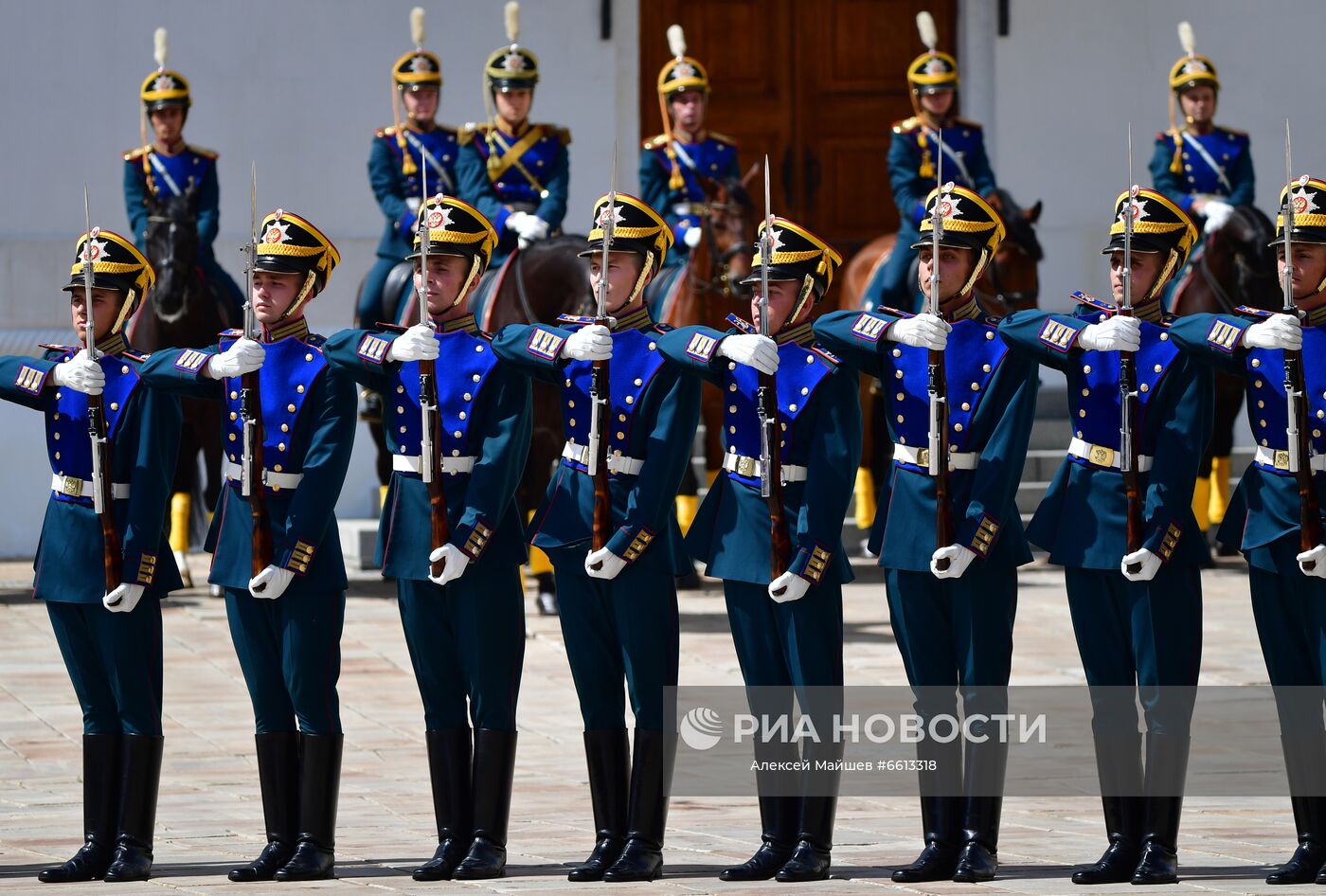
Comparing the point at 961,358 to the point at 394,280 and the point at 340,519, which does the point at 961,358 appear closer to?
the point at 394,280

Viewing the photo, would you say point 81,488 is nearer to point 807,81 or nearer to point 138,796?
point 138,796

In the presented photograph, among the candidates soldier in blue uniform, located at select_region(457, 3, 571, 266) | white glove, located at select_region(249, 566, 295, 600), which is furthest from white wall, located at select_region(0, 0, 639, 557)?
white glove, located at select_region(249, 566, 295, 600)

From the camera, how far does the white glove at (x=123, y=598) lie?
760 cm

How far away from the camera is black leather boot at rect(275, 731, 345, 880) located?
751cm

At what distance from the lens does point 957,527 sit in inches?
293

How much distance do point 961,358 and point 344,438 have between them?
1.76 meters

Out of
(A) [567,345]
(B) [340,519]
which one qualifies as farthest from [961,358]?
(B) [340,519]

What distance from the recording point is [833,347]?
24.9 ft

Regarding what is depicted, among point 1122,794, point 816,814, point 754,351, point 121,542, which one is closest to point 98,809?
point 121,542

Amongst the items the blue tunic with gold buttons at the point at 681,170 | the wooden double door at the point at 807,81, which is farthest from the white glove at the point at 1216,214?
the wooden double door at the point at 807,81

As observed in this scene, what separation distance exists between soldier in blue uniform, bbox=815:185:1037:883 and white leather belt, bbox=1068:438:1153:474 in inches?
6.2

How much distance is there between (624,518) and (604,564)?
0.17 m

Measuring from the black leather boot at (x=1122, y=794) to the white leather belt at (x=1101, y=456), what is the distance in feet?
2.20

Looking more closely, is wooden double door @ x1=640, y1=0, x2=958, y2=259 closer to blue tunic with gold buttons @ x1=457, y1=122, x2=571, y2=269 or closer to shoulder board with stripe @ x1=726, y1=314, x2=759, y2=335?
blue tunic with gold buttons @ x1=457, y1=122, x2=571, y2=269
